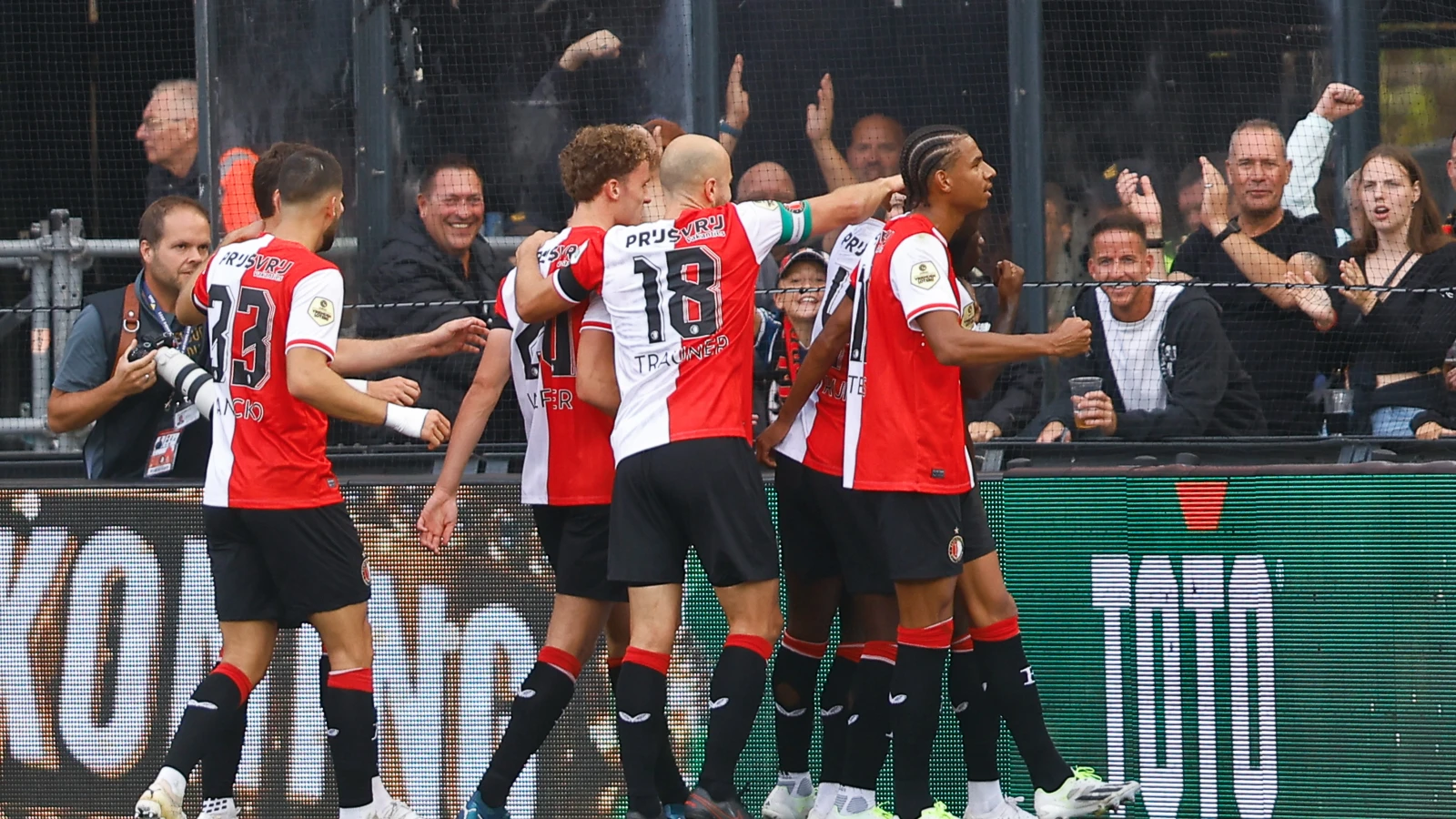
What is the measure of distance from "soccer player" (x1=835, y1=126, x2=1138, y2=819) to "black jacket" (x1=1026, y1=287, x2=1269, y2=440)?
105cm

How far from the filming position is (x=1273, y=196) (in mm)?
7043

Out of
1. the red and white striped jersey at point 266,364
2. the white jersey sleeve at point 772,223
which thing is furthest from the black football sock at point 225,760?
the white jersey sleeve at point 772,223

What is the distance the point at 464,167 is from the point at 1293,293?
3153mm

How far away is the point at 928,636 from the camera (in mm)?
6000

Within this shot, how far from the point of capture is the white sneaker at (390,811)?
6.43 m

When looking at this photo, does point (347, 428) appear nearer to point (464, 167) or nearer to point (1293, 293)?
point (464, 167)

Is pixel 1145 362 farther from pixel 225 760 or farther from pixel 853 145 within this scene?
pixel 225 760

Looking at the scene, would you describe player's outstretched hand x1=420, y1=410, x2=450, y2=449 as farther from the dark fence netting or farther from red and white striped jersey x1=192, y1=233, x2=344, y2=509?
the dark fence netting

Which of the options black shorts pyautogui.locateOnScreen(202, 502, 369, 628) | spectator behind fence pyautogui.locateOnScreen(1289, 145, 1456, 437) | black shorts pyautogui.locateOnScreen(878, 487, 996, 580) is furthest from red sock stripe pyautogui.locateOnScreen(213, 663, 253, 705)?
spectator behind fence pyautogui.locateOnScreen(1289, 145, 1456, 437)

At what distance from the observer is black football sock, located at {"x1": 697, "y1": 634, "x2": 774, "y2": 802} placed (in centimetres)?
586

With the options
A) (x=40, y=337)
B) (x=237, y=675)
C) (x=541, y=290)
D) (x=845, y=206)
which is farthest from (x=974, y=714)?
(x=40, y=337)

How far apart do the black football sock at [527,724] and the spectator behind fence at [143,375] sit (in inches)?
76.0

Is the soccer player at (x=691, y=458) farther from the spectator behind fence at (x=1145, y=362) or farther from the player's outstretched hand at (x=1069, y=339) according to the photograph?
the spectator behind fence at (x=1145, y=362)

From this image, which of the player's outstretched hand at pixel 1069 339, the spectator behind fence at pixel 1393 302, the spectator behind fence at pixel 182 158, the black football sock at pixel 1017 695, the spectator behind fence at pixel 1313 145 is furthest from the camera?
the spectator behind fence at pixel 182 158
